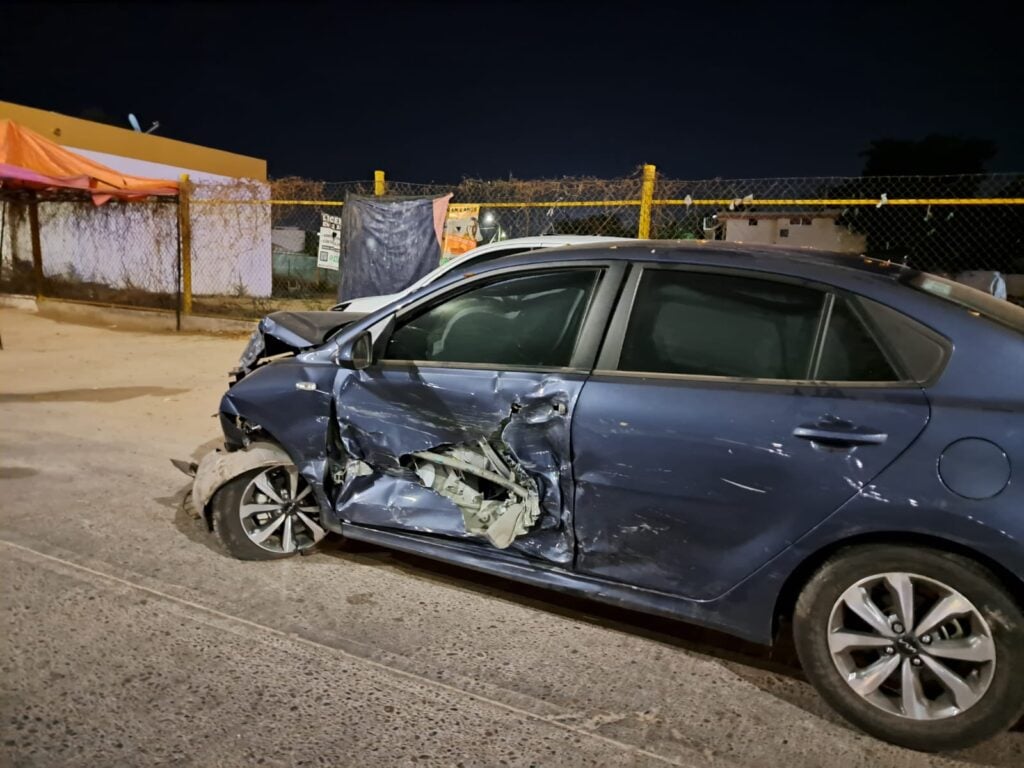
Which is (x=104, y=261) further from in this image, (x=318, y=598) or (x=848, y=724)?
(x=848, y=724)

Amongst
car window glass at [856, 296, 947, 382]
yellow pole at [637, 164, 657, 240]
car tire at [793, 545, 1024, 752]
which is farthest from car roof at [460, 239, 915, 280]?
yellow pole at [637, 164, 657, 240]

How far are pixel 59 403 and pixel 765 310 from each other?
22.6 feet

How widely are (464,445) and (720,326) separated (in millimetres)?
1200

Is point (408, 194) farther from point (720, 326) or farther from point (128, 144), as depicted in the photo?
point (128, 144)

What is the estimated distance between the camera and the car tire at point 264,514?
374cm

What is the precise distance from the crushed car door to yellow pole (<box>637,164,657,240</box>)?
595 centimetres

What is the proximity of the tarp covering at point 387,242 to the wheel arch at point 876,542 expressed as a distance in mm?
7873

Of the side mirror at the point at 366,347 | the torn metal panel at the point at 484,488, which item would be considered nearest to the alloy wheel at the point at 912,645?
the torn metal panel at the point at 484,488

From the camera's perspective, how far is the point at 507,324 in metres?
3.35

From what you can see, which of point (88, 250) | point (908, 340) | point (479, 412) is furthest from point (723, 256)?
point (88, 250)

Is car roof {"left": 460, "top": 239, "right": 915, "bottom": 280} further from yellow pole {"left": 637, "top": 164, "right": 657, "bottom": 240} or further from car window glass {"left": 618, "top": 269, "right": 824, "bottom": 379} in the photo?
yellow pole {"left": 637, "top": 164, "right": 657, "bottom": 240}

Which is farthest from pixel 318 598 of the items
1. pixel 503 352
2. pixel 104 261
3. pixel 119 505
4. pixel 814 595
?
pixel 104 261

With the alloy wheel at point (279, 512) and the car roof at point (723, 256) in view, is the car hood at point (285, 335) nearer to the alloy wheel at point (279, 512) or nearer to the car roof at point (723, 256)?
the alloy wheel at point (279, 512)

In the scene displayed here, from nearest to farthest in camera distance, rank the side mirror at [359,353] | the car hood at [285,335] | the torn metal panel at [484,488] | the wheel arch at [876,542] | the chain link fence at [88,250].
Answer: the wheel arch at [876,542] → the torn metal panel at [484,488] → the side mirror at [359,353] → the car hood at [285,335] → the chain link fence at [88,250]
